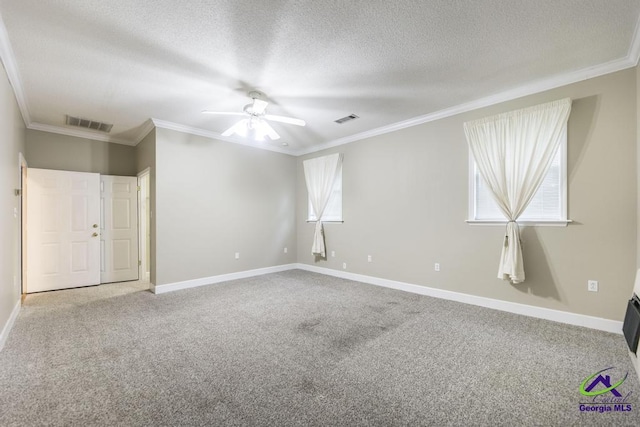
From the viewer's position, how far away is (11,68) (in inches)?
108

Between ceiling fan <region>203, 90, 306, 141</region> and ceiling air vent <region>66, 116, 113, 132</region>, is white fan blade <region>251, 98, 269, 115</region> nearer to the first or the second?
ceiling fan <region>203, 90, 306, 141</region>

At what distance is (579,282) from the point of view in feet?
9.74

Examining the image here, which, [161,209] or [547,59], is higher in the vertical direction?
[547,59]

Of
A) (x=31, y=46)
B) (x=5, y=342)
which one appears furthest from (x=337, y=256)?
(x=31, y=46)

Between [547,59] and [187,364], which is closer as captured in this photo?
[187,364]

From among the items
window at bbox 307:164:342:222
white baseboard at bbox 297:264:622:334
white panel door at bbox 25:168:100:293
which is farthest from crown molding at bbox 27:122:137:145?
white baseboard at bbox 297:264:622:334

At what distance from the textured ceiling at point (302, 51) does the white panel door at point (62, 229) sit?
125 centimetres

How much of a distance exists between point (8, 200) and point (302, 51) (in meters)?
3.38

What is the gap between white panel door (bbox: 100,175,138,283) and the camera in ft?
16.6

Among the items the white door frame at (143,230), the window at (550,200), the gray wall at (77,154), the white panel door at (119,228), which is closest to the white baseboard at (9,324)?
the white panel door at (119,228)

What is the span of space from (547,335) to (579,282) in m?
0.74

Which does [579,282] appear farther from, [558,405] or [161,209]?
[161,209]

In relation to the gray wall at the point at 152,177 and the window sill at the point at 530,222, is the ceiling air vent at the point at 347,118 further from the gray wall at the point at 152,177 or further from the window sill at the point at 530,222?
the gray wall at the point at 152,177

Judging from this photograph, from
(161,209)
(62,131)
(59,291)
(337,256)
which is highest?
(62,131)
